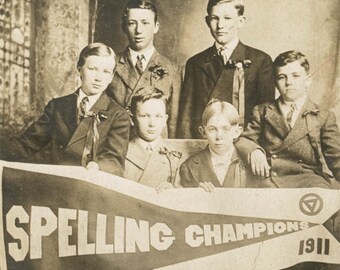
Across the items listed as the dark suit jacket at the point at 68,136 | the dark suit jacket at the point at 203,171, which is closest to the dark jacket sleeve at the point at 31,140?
the dark suit jacket at the point at 68,136

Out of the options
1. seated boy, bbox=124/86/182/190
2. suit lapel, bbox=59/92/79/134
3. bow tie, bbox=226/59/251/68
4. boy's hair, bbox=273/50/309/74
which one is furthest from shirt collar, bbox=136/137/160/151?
boy's hair, bbox=273/50/309/74

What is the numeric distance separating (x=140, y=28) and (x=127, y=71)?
142mm

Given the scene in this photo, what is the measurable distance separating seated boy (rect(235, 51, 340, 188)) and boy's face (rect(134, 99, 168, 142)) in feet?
0.87

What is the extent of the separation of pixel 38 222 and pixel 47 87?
17.0 inches

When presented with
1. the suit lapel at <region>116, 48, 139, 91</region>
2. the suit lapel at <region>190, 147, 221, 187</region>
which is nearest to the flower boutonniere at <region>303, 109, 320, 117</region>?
the suit lapel at <region>190, 147, 221, 187</region>

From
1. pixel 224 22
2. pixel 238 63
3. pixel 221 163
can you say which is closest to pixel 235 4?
pixel 224 22

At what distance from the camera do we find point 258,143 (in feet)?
6.95

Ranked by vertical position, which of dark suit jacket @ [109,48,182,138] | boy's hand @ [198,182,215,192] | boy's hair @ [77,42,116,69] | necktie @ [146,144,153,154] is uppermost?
boy's hair @ [77,42,116,69]

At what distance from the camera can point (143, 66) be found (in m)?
2.15

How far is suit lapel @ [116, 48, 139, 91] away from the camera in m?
2.15

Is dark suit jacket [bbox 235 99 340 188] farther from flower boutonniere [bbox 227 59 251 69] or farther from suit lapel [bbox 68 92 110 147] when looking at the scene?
suit lapel [bbox 68 92 110 147]

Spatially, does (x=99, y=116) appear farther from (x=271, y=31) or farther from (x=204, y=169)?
(x=271, y=31)

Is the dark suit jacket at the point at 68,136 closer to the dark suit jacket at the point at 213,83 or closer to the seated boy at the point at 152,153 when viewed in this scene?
the seated boy at the point at 152,153

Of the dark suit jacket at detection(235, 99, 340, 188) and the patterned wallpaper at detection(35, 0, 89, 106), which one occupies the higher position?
the patterned wallpaper at detection(35, 0, 89, 106)
